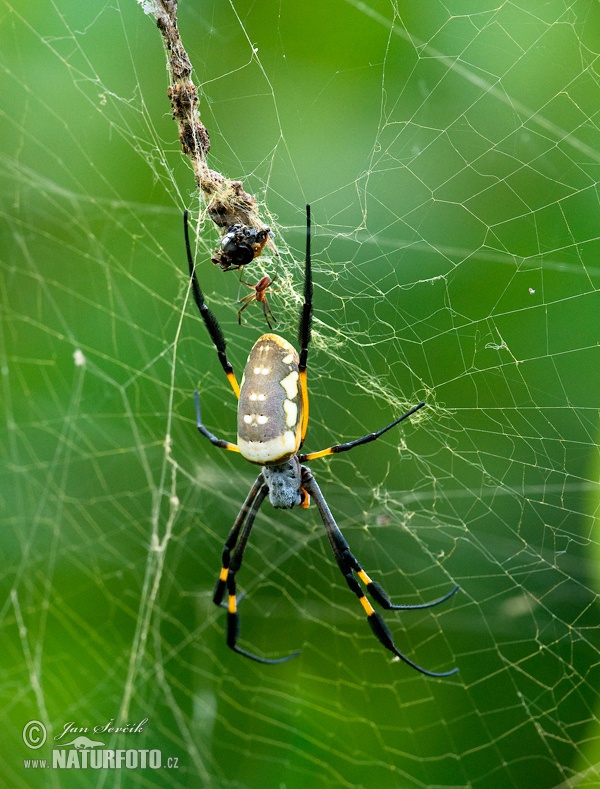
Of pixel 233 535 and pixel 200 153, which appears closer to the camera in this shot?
pixel 200 153

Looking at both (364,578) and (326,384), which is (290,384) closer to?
(326,384)

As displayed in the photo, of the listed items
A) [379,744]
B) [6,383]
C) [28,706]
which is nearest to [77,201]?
[6,383]

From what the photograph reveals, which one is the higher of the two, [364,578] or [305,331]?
[305,331]

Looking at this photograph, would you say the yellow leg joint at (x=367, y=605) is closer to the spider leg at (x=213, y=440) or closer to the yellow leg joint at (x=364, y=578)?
the yellow leg joint at (x=364, y=578)

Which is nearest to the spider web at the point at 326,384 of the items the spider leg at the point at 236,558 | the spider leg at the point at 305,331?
the spider leg at the point at 236,558

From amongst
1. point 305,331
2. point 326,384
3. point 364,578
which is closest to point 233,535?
point 364,578

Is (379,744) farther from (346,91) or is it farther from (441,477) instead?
(346,91)
